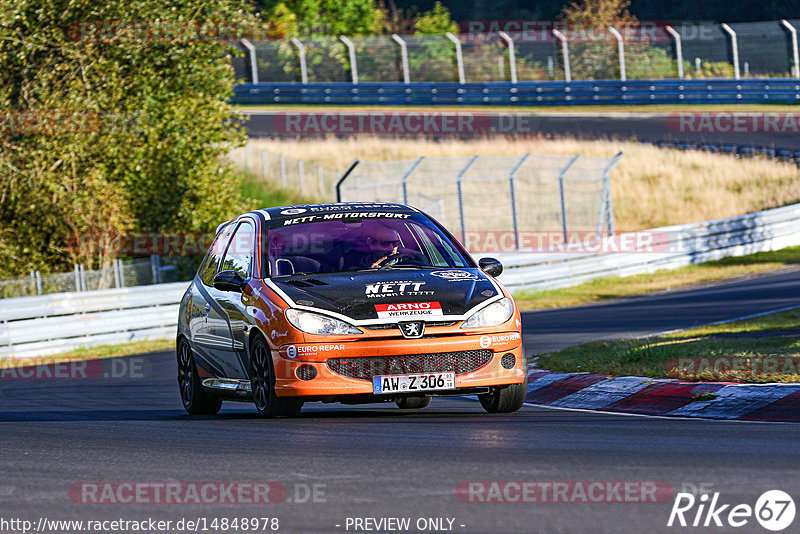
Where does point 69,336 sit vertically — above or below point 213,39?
below

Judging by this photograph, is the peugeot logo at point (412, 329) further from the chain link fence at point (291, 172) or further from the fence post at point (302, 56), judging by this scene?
the fence post at point (302, 56)

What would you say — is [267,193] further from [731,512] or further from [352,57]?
[731,512]

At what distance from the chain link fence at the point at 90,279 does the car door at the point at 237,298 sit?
12.4 meters

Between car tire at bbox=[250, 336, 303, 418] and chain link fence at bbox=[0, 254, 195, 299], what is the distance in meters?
13.6

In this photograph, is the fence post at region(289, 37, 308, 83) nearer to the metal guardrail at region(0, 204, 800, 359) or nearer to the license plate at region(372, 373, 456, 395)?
the metal guardrail at region(0, 204, 800, 359)

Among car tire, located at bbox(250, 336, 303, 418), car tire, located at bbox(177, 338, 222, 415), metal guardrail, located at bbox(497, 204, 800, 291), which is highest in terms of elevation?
car tire, located at bbox(250, 336, 303, 418)

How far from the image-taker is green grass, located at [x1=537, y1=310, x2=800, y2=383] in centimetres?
1001

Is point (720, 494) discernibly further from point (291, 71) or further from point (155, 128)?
point (291, 71)

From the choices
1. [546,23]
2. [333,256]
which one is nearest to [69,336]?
[333,256]

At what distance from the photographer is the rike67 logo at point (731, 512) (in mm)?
5332

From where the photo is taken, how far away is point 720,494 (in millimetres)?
5805

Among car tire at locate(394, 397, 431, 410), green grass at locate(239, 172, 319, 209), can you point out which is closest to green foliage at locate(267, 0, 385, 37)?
green grass at locate(239, 172, 319, 209)

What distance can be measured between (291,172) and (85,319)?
17344 mm

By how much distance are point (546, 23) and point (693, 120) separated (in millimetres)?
25888
